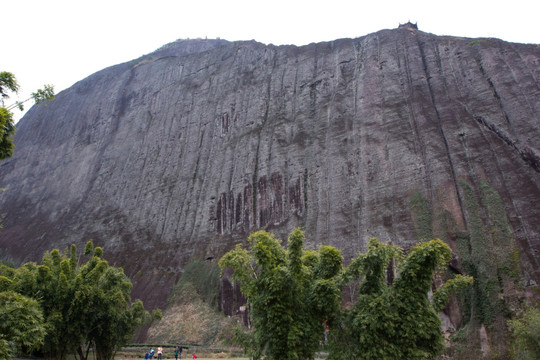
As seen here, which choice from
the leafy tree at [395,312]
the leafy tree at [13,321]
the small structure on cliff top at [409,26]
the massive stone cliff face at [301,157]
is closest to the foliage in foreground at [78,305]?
the leafy tree at [13,321]

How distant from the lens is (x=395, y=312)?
9.62 m

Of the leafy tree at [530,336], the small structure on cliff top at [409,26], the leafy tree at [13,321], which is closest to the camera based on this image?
the leafy tree at [13,321]

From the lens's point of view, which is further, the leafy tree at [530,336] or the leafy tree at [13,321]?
the leafy tree at [530,336]

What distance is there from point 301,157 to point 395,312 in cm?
2920

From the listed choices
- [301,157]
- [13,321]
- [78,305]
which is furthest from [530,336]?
[301,157]

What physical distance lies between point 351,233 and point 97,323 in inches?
749

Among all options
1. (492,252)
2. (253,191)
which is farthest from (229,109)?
(492,252)

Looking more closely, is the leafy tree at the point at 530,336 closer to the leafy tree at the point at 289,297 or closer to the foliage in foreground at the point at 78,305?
the leafy tree at the point at 289,297

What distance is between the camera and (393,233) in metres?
28.3

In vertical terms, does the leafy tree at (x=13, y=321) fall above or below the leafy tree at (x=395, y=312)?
below

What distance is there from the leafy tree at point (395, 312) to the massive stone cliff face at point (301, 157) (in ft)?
52.8

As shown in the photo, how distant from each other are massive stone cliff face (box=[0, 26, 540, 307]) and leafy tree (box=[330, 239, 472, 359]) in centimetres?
1610

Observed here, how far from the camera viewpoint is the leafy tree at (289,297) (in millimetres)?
9914

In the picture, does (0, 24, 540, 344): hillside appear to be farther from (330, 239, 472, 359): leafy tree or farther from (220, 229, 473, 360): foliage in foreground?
(220, 229, 473, 360): foliage in foreground
